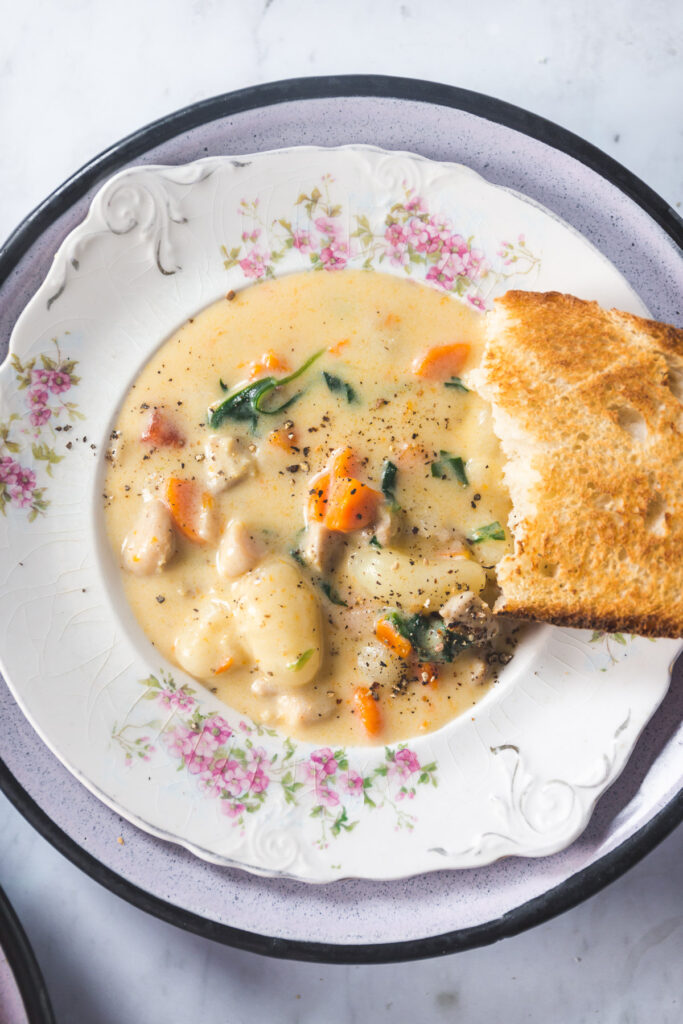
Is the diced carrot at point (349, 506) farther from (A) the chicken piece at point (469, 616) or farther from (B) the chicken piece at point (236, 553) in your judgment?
(A) the chicken piece at point (469, 616)

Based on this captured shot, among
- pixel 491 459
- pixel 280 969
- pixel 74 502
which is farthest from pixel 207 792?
pixel 491 459

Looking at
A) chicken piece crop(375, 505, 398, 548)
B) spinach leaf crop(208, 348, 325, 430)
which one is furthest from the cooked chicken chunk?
spinach leaf crop(208, 348, 325, 430)

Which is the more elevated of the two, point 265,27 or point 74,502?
point 265,27

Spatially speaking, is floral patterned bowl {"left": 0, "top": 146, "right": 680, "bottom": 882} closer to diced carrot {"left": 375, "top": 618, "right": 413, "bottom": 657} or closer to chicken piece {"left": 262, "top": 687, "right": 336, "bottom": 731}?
chicken piece {"left": 262, "top": 687, "right": 336, "bottom": 731}

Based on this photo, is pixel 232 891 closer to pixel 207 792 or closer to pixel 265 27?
pixel 207 792

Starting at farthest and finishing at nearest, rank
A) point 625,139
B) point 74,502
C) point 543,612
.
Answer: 1. point 625,139
2. point 74,502
3. point 543,612

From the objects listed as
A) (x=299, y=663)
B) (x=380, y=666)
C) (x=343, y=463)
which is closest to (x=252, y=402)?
(x=343, y=463)
